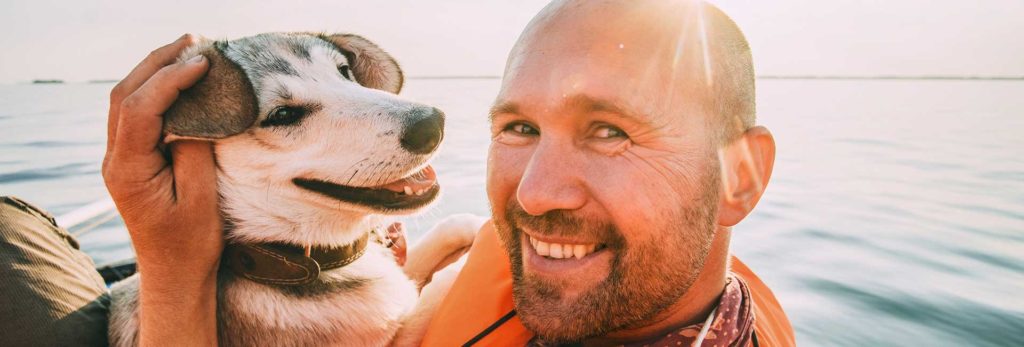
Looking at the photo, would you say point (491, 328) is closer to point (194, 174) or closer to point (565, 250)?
point (565, 250)

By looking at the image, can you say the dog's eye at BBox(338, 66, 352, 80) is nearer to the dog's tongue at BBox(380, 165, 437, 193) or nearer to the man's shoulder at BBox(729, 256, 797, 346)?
the dog's tongue at BBox(380, 165, 437, 193)

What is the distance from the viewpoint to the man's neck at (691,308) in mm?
2088

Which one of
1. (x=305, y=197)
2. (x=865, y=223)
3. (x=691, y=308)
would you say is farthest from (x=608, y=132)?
(x=865, y=223)

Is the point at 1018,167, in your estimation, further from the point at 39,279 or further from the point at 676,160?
the point at 39,279

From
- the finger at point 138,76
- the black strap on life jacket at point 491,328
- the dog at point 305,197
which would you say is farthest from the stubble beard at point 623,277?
the finger at point 138,76

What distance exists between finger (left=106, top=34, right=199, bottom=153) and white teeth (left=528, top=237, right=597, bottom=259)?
1.47m

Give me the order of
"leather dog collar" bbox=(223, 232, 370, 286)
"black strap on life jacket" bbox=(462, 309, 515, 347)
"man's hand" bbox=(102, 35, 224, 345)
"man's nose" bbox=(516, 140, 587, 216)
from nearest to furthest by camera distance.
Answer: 1. "man's nose" bbox=(516, 140, 587, 216)
2. "man's hand" bbox=(102, 35, 224, 345)
3. "black strap on life jacket" bbox=(462, 309, 515, 347)
4. "leather dog collar" bbox=(223, 232, 370, 286)

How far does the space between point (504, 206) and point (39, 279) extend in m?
1.90

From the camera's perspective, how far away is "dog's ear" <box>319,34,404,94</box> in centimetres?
344

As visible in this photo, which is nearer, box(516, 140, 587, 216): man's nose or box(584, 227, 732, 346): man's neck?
box(516, 140, 587, 216): man's nose

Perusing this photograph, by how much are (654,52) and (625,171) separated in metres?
0.38

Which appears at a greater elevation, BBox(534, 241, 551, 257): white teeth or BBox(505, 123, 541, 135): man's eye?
BBox(505, 123, 541, 135): man's eye

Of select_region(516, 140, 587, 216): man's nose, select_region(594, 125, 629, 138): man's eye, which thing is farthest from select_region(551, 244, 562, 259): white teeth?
select_region(594, 125, 629, 138): man's eye

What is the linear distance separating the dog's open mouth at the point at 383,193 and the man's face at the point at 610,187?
35.9 inches
